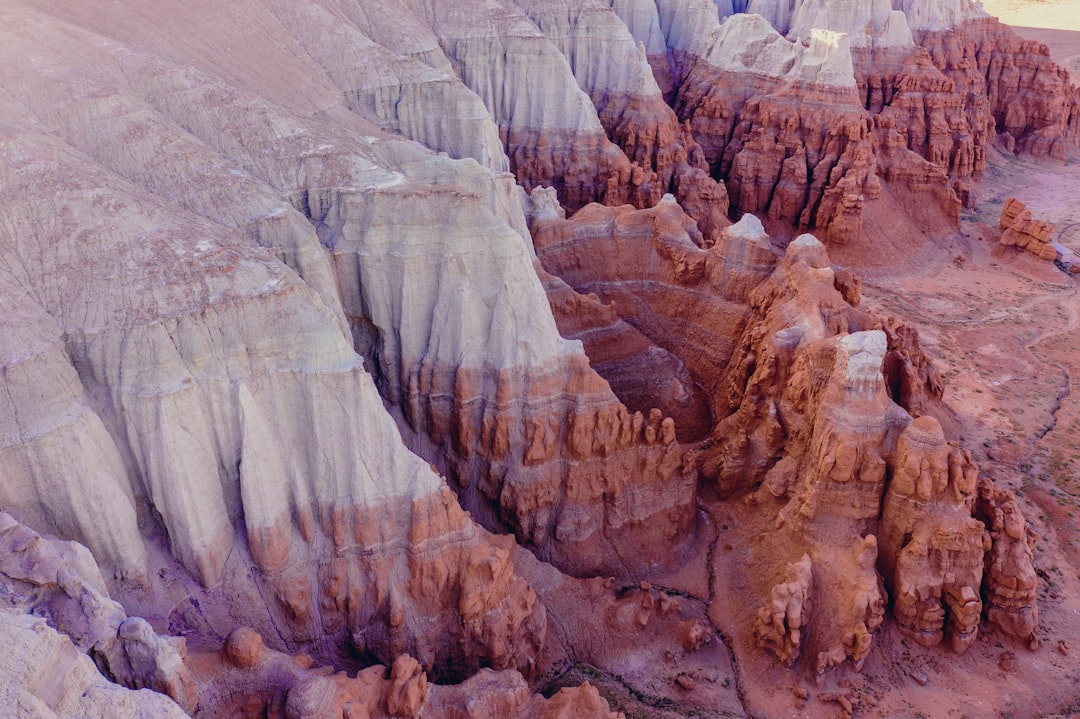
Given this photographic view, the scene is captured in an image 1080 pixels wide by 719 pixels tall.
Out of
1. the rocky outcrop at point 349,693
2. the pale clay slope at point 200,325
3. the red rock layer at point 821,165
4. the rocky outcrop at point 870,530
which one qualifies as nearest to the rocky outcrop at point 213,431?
the pale clay slope at point 200,325

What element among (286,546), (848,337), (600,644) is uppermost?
(848,337)

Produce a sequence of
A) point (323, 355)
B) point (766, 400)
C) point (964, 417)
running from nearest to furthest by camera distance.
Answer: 1. point (323, 355)
2. point (766, 400)
3. point (964, 417)

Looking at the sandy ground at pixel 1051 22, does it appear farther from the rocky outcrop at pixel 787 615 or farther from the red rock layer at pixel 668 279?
the rocky outcrop at pixel 787 615

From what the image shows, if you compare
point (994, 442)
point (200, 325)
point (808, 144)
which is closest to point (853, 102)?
point (808, 144)

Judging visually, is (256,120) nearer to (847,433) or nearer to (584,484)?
(584,484)

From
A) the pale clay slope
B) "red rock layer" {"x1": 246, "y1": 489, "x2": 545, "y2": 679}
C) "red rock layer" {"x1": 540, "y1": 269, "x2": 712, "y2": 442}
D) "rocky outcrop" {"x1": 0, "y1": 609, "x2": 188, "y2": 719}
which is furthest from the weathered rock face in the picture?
"rocky outcrop" {"x1": 0, "y1": 609, "x2": 188, "y2": 719}

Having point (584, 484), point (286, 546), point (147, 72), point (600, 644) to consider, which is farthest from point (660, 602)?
point (147, 72)

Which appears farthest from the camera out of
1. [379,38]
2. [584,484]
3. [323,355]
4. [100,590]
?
[379,38]
